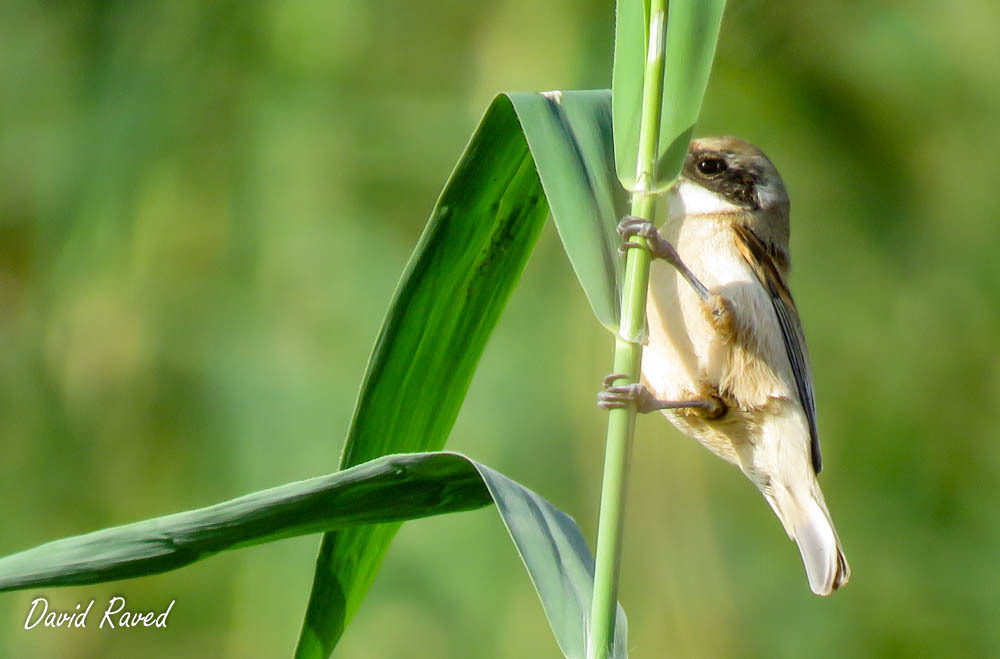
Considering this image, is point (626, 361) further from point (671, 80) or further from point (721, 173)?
point (721, 173)

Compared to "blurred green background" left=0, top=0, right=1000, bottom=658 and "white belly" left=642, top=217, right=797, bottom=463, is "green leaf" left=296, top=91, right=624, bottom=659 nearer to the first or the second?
"white belly" left=642, top=217, right=797, bottom=463

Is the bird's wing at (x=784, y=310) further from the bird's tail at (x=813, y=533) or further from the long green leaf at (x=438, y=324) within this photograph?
the long green leaf at (x=438, y=324)

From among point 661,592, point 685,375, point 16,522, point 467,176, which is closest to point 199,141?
point 16,522

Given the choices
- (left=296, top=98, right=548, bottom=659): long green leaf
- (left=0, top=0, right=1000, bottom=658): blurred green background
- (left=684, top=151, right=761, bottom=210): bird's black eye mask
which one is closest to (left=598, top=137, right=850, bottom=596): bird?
(left=684, top=151, right=761, bottom=210): bird's black eye mask

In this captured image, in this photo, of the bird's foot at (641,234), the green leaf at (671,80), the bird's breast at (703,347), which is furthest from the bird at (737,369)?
the green leaf at (671,80)

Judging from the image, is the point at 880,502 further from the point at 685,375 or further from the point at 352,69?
the point at 352,69
